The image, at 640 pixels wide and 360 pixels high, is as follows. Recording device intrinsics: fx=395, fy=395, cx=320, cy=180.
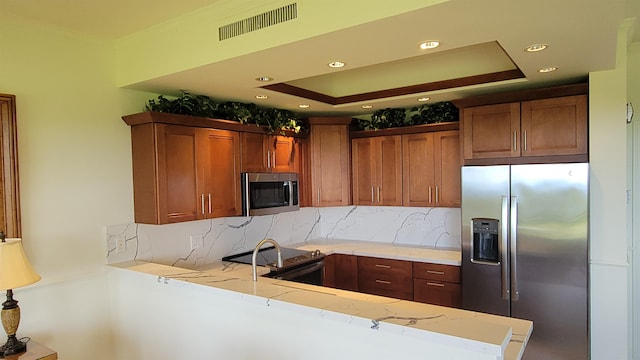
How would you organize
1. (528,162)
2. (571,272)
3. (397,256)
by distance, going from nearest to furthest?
(571,272)
(528,162)
(397,256)

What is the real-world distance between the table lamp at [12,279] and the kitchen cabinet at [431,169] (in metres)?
3.23

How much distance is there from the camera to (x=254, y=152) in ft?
12.3

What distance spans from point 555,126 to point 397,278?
1963 mm

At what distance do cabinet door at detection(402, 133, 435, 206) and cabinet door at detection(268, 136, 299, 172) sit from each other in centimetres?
117

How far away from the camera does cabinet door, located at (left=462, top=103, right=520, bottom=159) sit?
10.6 ft

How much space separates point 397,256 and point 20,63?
3415mm

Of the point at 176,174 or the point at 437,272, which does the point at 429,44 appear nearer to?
the point at 176,174

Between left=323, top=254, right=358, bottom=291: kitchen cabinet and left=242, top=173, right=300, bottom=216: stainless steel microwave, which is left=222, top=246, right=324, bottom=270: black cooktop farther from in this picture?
left=242, top=173, right=300, bottom=216: stainless steel microwave

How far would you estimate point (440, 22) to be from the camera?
6.16 feet

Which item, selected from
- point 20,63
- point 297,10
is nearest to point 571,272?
point 297,10

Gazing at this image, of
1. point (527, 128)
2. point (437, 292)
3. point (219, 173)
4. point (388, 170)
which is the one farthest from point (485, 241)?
point (219, 173)

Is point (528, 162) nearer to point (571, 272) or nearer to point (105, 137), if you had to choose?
point (571, 272)

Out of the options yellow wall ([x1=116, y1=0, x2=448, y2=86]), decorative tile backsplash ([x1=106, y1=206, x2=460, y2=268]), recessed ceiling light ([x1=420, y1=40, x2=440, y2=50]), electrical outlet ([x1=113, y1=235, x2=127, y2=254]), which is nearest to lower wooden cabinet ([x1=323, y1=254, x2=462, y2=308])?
decorative tile backsplash ([x1=106, y1=206, x2=460, y2=268])

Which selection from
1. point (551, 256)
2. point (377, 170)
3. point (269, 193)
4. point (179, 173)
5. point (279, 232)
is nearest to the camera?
point (551, 256)
